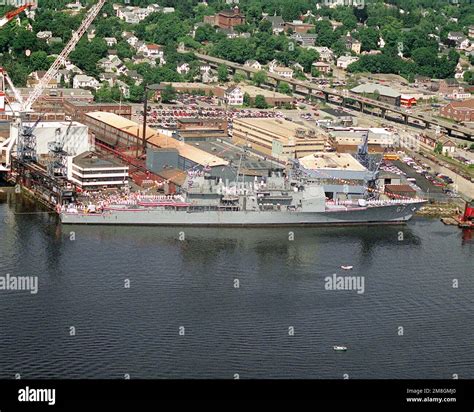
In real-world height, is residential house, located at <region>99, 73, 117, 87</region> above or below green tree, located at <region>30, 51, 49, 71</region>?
below

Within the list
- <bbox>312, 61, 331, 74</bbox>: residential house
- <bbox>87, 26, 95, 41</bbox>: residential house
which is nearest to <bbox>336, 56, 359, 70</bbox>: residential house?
<bbox>312, 61, 331, 74</bbox>: residential house

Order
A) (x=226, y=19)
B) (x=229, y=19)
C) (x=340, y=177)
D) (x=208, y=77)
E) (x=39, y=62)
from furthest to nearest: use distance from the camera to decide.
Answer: (x=226, y=19) < (x=229, y=19) < (x=208, y=77) < (x=39, y=62) < (x=340, y=177)

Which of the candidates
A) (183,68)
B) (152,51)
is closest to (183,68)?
(183,68)

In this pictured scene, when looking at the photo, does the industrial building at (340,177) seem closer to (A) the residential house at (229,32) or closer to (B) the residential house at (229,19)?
(A) the residential house at (229,32)

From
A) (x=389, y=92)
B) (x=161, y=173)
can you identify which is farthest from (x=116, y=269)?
(x=389, y=92)

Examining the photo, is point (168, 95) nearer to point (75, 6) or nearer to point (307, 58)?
point (307, 58)

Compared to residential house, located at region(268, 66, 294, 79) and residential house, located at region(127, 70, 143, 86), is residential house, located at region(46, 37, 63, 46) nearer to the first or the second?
residential house, located at region(127, 70, 143, 86)
